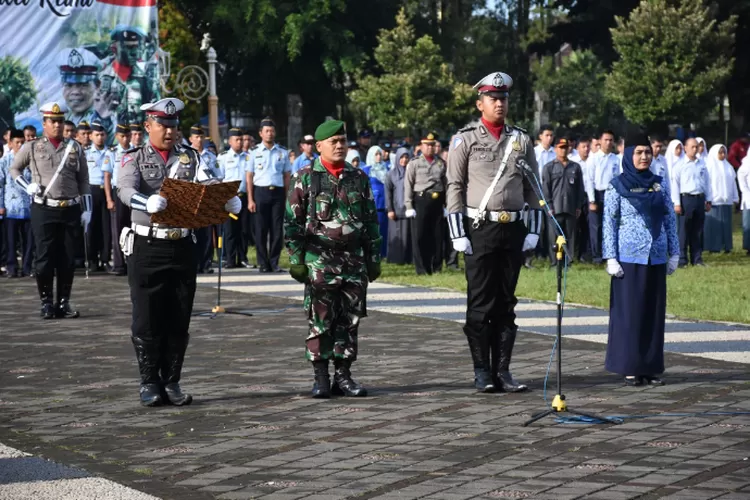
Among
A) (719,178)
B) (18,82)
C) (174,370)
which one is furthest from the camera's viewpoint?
(18,82)

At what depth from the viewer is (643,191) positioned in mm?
10812

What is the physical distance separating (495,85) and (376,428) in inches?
106

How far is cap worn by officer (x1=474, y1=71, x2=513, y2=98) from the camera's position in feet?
33.3

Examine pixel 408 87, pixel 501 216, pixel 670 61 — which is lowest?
pixel 501 216

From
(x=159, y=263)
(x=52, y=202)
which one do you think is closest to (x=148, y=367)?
(x=159, y=263)

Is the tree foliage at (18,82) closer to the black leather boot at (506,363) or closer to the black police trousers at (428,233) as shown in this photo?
the black police trousers at (428,233)

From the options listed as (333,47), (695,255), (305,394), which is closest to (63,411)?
(305,394)

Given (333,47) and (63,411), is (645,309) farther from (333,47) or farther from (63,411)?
(333,47)

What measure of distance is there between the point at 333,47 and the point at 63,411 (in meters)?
42.1

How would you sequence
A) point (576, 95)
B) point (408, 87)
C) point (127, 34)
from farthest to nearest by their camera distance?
point (576, 95) < point (408, 87) < point (127, 34)

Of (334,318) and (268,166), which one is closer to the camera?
(334,318)

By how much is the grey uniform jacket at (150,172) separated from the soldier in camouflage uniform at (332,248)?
2.15 ft

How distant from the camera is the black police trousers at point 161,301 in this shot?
9.88m

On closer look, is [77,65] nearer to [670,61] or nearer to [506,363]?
[506,363]
